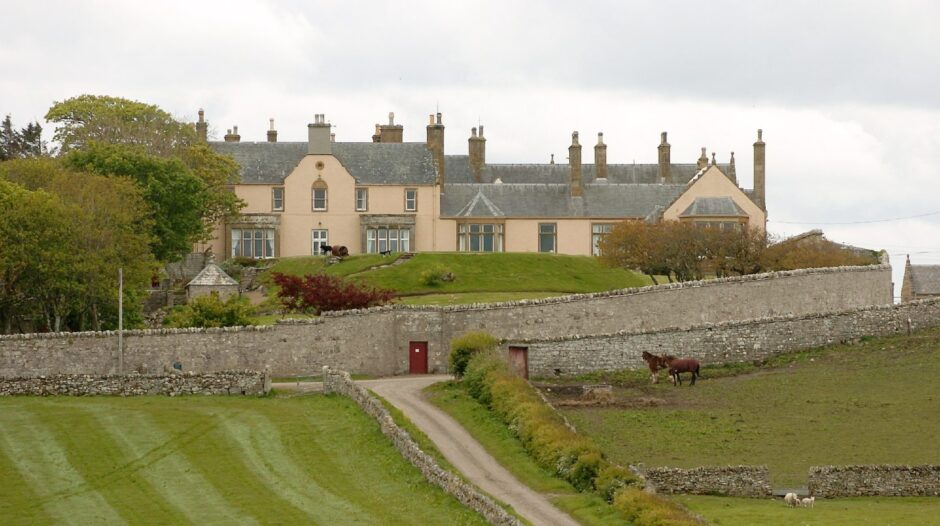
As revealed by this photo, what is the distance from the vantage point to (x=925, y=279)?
373 feet

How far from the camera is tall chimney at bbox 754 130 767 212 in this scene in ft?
382

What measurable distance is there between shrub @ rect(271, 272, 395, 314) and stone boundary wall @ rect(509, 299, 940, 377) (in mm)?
10141

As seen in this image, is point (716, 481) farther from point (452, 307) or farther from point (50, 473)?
point (452, 307)

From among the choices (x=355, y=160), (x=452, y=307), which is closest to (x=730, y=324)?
(x=452, y=307)

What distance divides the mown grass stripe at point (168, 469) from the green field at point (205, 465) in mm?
39

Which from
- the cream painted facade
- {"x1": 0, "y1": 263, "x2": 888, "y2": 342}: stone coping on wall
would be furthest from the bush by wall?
the cream painted facade

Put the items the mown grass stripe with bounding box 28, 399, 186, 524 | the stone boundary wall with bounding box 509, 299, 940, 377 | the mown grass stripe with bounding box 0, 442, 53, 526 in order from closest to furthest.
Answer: the mown grass stripe with bounding box 0, 442, 53, 526
the mown grass stripe with bounding box 28, 399, 186, 524
the stone boundary wall with bounding box 509, 299, 940, 377

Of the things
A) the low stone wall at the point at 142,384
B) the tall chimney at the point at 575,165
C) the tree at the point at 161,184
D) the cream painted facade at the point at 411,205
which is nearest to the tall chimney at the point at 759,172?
the cream painted facade at the point at 411,205

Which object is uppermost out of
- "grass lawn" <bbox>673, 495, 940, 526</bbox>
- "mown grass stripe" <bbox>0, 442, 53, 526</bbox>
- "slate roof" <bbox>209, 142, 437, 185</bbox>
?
"slate roof" <bbox>209, 142, 437, 185</bbox>

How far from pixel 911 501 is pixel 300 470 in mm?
15247

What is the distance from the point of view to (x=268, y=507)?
44312 millimetres

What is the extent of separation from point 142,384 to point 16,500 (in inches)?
671

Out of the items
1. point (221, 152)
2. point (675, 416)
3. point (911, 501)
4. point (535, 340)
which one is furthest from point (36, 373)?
point (221, 152)

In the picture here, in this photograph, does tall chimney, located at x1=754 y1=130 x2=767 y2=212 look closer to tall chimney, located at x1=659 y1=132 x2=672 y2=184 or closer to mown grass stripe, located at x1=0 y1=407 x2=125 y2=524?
tall chimney, located at x1=659 y1=132 x2=672 y2=184
